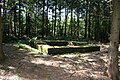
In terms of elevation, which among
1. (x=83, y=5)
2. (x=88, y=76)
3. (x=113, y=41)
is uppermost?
(x=83, y=5)

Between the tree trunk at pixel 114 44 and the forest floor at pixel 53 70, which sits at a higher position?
the tree trunk at pixel 114 44

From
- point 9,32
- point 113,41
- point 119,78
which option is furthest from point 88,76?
point 9,32

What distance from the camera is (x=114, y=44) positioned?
23.2ft

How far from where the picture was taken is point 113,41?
7055mm

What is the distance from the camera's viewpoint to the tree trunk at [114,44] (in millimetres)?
6883

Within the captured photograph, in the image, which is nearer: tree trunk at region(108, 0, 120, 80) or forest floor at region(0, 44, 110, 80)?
tree trunk at region(108, 0, 120, 80)

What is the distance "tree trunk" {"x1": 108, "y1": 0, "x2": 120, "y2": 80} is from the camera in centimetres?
688

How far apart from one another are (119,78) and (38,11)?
26956 mm

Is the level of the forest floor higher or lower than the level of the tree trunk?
lower

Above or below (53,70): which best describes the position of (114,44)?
above

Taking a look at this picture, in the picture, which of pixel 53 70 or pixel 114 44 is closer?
pixel 114 44

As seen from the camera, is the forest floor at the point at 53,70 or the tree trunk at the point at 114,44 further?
the forest floor at the point at 53,70

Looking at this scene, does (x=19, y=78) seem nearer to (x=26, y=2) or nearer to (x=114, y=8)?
(x=114, y=8)

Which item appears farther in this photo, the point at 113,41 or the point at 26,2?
the point at 26,2
